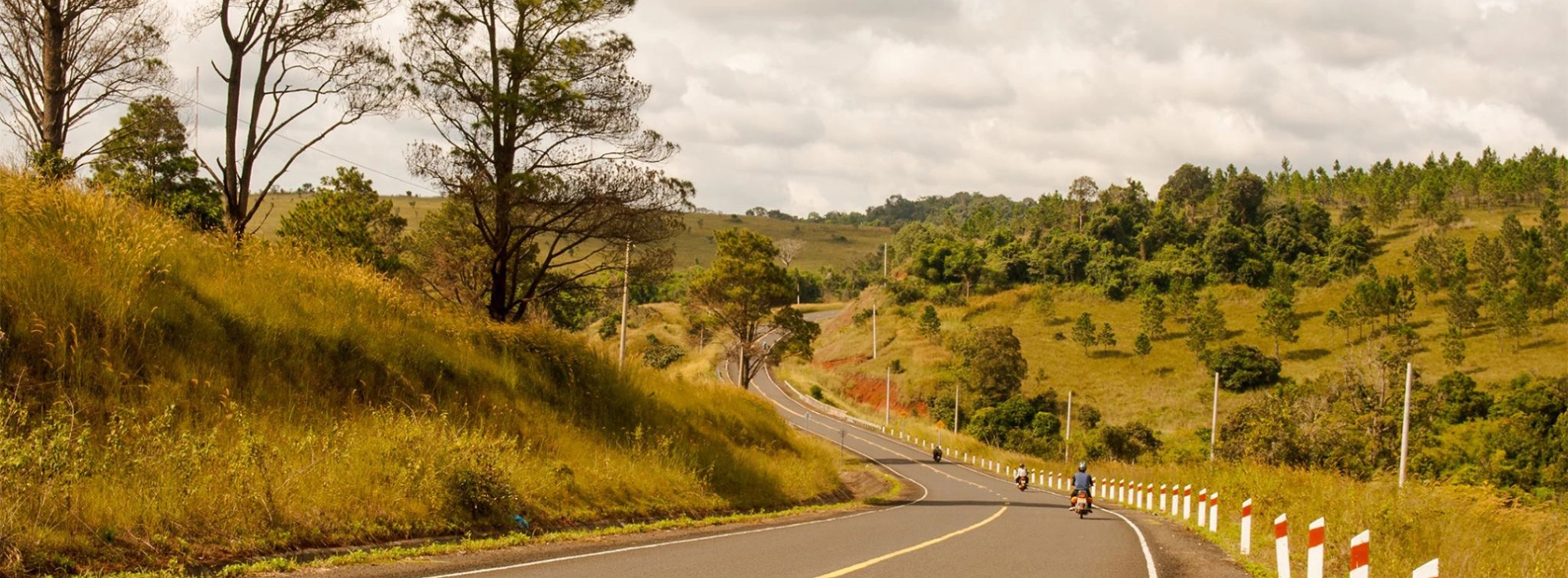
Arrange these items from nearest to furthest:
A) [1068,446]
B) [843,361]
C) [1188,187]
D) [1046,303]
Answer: [1068,446] → [843,361] → [1046,303] → [1188,187]

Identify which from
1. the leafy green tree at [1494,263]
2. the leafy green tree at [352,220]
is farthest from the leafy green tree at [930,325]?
the leafy green tree at [352,220]

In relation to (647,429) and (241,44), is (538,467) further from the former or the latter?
(241,44)

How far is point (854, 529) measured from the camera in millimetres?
17688

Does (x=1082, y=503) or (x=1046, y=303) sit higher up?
(x=1046, y=303)

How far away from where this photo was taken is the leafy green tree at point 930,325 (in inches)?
4294

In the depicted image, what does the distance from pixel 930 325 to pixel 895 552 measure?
9667cm

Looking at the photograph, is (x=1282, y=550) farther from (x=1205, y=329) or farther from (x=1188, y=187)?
(x=1188, y=187)

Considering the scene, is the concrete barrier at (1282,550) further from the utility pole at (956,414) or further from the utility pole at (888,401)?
the utility pole at (888,401)

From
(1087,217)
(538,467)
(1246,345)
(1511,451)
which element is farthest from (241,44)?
(1087,217)

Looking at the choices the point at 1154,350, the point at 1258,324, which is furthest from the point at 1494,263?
the point at 1154,350

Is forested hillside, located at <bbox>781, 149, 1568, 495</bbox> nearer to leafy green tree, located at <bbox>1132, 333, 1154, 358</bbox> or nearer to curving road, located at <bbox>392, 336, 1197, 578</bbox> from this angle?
leafy green tree, located at <bbox>1132, 333, 1154, 358</bbox>

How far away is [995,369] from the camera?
277ft

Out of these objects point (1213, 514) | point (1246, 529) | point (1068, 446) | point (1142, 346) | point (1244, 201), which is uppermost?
point (1244, 201)

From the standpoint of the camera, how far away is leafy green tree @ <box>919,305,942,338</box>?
10906 centimetres
